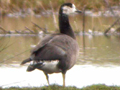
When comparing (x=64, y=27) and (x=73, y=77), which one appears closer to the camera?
(x=64, y=27)

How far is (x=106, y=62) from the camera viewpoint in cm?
969

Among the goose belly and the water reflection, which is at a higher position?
the goose belly

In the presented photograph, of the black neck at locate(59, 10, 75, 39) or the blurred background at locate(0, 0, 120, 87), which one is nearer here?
the black neck at locate(59, 10, 75, 39)

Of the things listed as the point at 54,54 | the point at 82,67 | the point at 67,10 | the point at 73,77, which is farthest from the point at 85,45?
the point at 54,54

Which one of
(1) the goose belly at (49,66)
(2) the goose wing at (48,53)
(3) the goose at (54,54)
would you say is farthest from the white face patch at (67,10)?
(1) the goose belly at (49,66)

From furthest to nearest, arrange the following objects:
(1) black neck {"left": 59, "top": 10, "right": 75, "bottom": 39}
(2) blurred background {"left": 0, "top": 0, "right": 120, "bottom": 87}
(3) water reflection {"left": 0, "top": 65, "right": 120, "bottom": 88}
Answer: (2) blurred background {"left": 0, "top": 0, "right": 120, "bottom": 87} < (1) black neck {"left": 59, "top": 10, "right": 75, "bottom": 39} < (3) water reflection {"left": 0, "top": 65, "right": 120, "bottom": 88}

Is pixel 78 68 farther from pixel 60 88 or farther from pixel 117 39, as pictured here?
pixel 117 39

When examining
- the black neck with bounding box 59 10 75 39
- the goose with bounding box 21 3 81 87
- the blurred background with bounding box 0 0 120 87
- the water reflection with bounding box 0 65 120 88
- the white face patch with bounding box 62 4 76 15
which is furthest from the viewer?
the blurred background with bounding box 0 0 120 87

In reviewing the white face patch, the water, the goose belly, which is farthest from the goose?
the white face patch

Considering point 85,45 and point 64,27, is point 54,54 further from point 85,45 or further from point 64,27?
point 85,45

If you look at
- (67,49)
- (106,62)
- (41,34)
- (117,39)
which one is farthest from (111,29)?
(67,49)

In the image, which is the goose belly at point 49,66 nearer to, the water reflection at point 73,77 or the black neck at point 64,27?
the water reflection at point 73,77

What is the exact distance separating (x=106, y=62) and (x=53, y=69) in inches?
127

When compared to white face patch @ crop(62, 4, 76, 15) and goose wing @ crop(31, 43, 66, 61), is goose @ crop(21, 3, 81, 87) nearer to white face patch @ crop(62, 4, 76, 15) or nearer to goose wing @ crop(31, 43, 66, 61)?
goose wing @ crop(31, 43, 66, 61)
